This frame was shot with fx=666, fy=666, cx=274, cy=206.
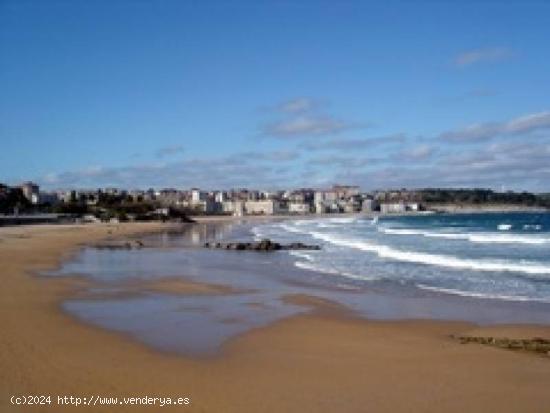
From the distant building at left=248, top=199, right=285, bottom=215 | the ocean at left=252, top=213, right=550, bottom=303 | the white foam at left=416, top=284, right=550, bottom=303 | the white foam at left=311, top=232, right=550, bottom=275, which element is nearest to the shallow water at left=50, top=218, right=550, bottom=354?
the ocean at left=252, top=213, right=550, bottom=303

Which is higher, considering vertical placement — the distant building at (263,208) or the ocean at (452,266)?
Result: the distant building at (263,208)

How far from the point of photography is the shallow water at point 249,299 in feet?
45.4

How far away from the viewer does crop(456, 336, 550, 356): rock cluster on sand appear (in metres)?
11.4

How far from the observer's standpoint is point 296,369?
32.7 feet

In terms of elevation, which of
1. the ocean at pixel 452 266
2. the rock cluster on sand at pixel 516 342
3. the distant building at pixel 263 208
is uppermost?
the distant building at pixel 263 208

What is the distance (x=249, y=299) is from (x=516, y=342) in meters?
8.38

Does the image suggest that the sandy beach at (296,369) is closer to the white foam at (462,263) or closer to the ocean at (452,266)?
the ocean at (452,266)

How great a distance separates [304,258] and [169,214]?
7816 cm

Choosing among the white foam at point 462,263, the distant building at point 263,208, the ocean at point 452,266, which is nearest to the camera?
the ocean at point 452,266

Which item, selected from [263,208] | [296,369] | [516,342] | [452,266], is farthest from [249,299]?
[263,208]

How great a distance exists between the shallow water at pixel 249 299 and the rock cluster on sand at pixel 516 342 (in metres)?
2.30

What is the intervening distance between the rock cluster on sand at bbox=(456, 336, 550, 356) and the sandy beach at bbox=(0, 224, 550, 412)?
0.31 metres

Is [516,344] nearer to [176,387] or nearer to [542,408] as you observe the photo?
[542,408]

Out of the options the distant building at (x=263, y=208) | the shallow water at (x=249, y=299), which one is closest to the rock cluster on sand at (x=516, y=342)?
the shallow water at (x=249, y=299)
